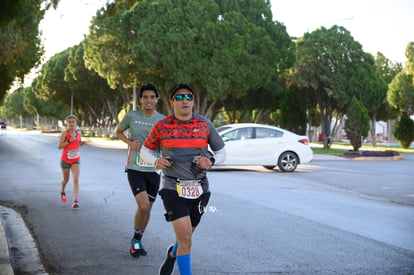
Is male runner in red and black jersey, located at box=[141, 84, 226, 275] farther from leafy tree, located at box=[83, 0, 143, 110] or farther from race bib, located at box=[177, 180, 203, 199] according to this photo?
leafy tree, located at box=[83, 0, 143, 110]

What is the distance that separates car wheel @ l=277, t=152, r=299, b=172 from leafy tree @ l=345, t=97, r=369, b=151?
1537 cm

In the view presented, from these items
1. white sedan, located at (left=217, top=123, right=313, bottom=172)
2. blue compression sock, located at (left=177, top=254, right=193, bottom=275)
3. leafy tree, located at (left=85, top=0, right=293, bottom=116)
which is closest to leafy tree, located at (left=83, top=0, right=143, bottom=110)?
leafy tree, located at (left=85, top=0, right=293, bottom=116)

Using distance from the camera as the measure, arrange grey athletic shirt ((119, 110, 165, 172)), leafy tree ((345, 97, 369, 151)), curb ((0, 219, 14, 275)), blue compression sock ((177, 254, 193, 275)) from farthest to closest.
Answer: leafy tree ((345, 97, 369, 151))
grey athletic shirt ((119, 110, 165, 172))
curb ((0, 219, 14, 275))
blue compression sock ((177, 254, 193, 275))

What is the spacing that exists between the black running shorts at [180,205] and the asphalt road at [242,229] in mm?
997

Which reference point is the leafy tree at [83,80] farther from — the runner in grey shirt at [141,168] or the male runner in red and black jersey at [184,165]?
the male runner in red and black jersey at [184,165]

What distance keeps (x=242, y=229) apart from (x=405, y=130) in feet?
119

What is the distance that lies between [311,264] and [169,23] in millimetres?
26565

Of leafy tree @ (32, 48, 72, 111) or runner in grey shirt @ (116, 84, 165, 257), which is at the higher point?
leafy tree @ (32, 48, 72, 111)

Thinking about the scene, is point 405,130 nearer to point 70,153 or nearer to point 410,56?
point 410,56

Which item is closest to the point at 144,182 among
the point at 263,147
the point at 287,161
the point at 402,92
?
the point at 263,147

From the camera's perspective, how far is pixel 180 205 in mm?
4477

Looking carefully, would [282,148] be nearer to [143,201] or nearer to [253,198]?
[253,198]

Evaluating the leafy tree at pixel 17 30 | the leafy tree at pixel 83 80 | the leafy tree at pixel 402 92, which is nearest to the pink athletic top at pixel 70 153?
the leafy tree at pixel 17 30

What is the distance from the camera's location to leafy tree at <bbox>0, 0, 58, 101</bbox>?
477cm
